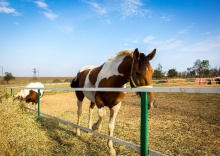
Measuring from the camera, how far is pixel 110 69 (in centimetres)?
407

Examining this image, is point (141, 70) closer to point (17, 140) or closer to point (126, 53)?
point (126, 53)

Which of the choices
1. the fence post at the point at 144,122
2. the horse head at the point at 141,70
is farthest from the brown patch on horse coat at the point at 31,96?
the fence post at the point at 144,122

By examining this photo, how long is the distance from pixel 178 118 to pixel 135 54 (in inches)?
180

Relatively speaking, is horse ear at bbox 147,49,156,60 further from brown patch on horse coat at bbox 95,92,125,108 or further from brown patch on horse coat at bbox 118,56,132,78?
brown patch on horse coat at bbox 95,92,125,108

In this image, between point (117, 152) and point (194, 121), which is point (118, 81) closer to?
point (117, 152)

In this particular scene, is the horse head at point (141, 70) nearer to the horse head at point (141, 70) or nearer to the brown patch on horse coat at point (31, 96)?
the horse head at point (141, 70)

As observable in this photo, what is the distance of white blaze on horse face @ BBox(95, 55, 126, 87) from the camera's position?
155 inches

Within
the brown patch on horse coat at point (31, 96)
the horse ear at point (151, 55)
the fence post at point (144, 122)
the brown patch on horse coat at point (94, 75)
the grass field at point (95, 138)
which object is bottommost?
the grass field at point (95, 138)

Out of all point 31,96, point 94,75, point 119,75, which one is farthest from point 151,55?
point 31,96

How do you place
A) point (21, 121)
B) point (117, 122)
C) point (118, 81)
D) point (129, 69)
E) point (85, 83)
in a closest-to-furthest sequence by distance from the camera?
point (129, 69)
point (118, 81)
point (21, 121)
point (85, 83)
point (117, 122)

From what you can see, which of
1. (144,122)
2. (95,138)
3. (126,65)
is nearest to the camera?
(144,122)

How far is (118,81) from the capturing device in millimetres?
3873

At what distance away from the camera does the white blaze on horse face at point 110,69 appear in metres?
3.93

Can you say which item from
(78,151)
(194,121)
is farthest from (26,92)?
(194,121)
